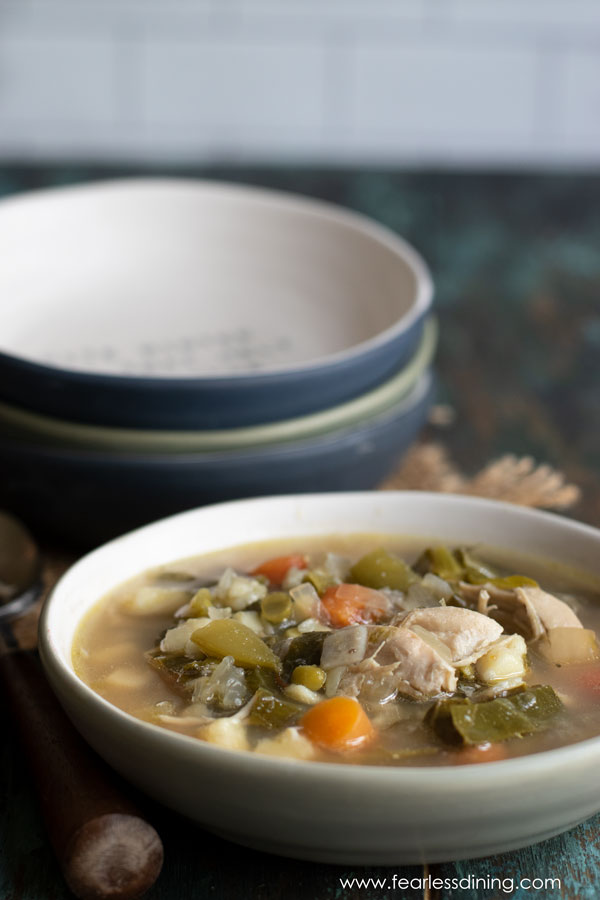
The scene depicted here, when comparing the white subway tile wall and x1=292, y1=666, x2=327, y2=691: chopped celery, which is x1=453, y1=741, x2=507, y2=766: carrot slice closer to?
x1=292, y1=666, x2=327, y2=691: chopped celery

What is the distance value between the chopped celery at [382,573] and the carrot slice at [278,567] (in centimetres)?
9

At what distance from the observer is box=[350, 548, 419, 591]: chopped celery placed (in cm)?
139

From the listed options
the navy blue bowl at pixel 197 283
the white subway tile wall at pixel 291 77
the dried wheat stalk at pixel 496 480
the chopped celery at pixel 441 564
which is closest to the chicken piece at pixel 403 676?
the chopped celery at pixel 441 564

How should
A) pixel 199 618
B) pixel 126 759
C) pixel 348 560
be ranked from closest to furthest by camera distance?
1. pixel 126 759
2. pixel 199 618
3. pixel 348 560

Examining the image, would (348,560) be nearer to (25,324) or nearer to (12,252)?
(25,324)

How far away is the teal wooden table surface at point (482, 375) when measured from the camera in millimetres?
1106

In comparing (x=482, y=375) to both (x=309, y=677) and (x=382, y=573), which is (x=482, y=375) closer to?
(x=382, y=573)

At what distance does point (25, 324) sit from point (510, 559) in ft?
3.72

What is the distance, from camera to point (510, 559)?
1492mm

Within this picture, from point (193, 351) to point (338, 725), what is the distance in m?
1.15

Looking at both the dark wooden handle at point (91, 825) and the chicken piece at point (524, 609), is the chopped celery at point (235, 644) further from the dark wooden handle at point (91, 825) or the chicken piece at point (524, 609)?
the chicken piece at point (524, 609)

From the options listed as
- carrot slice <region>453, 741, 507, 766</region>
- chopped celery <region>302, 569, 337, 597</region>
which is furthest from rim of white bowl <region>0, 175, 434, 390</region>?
carrot slice <region>453, 741, 507, 766</region>

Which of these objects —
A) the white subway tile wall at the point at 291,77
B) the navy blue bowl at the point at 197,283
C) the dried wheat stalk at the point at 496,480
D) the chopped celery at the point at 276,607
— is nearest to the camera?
the chopped celery at the point at 276,607

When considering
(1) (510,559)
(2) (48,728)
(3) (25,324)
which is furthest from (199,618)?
(3) (25,324)
